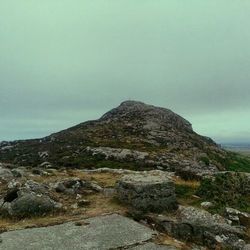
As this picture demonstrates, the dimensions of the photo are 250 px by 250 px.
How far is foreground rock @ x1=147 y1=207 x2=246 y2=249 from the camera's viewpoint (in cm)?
2342

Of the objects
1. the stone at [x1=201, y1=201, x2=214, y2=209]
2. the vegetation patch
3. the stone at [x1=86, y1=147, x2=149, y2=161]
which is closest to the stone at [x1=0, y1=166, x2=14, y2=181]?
the vegetation patch

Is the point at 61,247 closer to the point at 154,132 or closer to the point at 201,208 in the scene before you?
the point at 201,208

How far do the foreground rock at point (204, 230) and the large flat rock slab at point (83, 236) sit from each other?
171 centimetres

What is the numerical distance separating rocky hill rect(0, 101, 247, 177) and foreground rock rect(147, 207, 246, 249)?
97.3 ft

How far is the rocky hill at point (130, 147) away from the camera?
67.9 meters

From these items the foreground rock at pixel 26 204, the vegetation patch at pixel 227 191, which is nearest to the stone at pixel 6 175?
the foreground rock at pixel 26 204

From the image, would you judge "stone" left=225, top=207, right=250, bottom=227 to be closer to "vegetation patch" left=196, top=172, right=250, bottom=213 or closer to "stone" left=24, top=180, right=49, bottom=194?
"vegetation patch" left=196, top=172, right=250, bottom=213

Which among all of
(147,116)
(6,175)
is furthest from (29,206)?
(147,116)

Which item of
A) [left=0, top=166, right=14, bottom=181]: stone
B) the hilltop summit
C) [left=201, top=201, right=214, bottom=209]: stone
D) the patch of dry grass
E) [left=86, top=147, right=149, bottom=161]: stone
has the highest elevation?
the hilltop summit

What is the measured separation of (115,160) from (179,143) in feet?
71.7

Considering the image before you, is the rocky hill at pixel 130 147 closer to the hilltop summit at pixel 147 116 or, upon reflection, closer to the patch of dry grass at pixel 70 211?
the hilltop summit at pixel 147 116

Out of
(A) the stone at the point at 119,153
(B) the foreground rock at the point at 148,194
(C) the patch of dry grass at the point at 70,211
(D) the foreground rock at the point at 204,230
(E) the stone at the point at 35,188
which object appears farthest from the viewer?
(A) the stone at the point at 119,153

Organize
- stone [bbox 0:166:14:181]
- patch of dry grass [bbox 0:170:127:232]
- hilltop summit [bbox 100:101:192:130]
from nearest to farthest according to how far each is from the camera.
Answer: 1. patch of dry grass [bbox 0:170:127:232]
2. stone [bbox 0:166:14:181]
3. hilltop summit [bbox 100:101:192:130]

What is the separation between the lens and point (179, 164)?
6712cm
